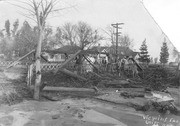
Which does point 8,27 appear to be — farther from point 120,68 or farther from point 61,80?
point 61,80

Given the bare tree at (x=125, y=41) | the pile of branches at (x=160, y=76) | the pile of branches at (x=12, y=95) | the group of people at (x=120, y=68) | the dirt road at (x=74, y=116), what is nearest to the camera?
the dirt road at (x=74, y=116)

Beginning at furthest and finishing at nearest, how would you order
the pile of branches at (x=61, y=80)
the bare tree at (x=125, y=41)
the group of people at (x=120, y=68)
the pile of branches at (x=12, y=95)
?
1. the bare tree at (x=125, y=41)
2. the group of people at (x=120, y=68)
3. the pile of branches at (x=61, y=80)
4. the pile of branches at (x=12, y=95)

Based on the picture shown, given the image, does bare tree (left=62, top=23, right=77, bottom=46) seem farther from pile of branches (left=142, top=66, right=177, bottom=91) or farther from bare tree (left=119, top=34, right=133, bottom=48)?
pile of branches (left=142, top=66, right=177, bottom=91)

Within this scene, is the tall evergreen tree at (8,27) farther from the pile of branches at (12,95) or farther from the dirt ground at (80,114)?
the dirt ground at (80,114)

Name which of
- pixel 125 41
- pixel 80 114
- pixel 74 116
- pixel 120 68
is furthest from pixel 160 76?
pixel 125 41

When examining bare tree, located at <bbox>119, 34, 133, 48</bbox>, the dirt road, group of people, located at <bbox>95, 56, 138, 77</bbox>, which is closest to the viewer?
the dirt road

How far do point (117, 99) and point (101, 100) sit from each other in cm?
83

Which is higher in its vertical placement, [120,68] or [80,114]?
[120,68]

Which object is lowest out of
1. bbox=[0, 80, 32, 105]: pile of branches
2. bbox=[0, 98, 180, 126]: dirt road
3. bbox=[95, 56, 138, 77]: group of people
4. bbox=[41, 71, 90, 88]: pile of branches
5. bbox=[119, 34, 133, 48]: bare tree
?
bbox=[0, 98, 180, 126]: dirt road

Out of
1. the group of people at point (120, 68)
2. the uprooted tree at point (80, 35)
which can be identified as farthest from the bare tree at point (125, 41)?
the group of people at point (120, 68)

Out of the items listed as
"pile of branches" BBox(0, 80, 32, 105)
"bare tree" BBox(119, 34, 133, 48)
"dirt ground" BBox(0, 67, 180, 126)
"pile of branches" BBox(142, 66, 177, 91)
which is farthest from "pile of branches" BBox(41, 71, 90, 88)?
"bare tree" BBox(119, 34, 133, 48)

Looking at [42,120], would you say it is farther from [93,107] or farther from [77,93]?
[77,93]

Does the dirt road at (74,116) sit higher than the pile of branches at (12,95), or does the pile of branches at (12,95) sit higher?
the pile of branches at (12,95)

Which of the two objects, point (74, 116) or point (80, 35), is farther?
point (80, 35)
